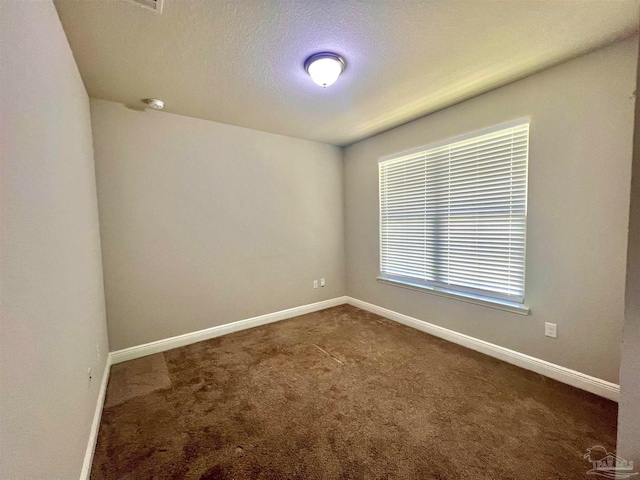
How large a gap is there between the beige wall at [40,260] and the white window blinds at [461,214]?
3140 millimetres

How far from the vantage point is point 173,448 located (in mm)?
1560

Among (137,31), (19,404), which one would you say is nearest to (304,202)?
(137,31)

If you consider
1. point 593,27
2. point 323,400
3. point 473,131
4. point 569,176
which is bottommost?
point 323,400

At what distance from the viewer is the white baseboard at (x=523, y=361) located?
1.93 metres

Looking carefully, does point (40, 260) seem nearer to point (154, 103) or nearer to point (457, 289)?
point (154, 103)

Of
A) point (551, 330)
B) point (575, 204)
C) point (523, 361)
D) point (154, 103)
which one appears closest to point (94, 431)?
point (154, 103)

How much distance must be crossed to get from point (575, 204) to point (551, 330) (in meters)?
1.06

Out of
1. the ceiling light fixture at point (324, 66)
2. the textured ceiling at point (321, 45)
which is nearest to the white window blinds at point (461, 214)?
the textured ceiling at point (321, 45)

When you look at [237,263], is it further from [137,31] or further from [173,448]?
[137,31]

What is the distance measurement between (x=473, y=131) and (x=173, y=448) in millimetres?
3541

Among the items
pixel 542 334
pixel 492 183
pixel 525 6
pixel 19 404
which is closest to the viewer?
pixel 19 404

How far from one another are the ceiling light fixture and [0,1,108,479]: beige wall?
1.45 metres

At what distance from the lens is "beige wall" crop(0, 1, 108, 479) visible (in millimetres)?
799

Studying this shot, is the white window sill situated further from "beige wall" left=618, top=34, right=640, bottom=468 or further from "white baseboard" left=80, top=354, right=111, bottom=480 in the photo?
"white baseboard" left=80, top=354, right=111, bottom=480
